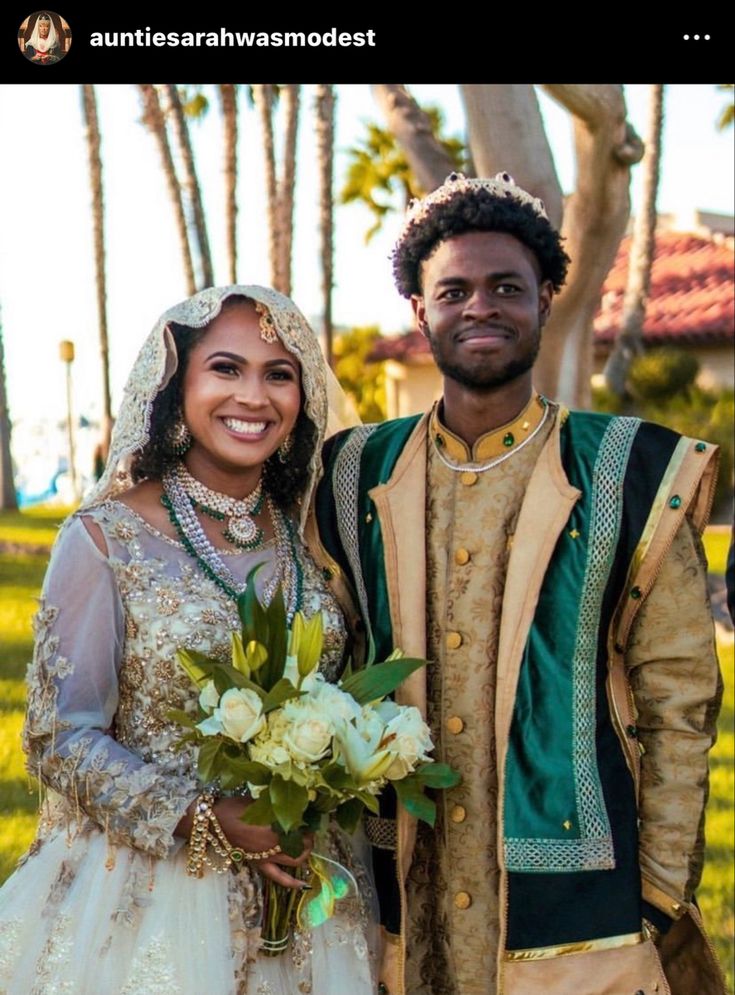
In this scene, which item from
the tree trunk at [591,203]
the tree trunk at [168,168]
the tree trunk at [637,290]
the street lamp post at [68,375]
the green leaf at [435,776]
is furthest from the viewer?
the street lamp post at [68,375]

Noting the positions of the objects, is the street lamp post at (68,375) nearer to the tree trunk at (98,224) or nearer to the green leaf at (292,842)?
the tree trunk at (98,224)

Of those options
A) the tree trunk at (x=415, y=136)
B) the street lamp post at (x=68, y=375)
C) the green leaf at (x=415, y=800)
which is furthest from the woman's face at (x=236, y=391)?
the street lamp post at (x=68, y=375)

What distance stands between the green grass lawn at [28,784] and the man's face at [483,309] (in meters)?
1.23

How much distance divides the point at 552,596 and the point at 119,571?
1.02 m

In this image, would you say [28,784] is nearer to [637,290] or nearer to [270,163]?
[270,163]

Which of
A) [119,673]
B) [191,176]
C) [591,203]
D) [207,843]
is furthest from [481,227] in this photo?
[191,176]

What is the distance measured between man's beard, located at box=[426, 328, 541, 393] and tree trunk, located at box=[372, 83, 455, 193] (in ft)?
17.2

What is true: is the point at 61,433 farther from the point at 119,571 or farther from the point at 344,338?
the point at 119,571

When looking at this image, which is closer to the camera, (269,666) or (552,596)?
(269,666)

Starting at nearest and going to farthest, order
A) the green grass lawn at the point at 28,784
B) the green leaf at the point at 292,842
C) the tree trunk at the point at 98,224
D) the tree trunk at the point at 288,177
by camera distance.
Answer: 1. the green leaf at the point at 292,842
2. the green grass lawn at the point at 28,784
3. the tree trunk at the point at 288,177
4. the tree trunk at the point at 98,224

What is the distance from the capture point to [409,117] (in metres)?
8.85

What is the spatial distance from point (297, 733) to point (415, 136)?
653 cm
